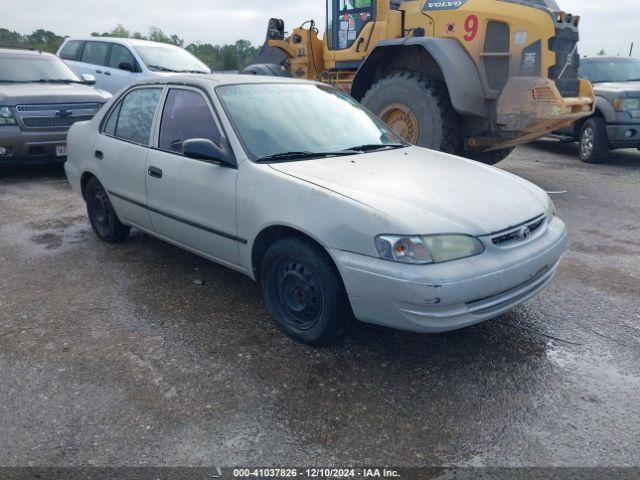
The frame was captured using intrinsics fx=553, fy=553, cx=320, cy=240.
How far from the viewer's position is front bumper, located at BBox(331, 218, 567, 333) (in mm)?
2688

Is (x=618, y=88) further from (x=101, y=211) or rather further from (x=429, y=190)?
(x=101, y=211)

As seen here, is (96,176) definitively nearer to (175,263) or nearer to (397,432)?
(175,263)

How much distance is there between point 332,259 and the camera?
2.96 metres

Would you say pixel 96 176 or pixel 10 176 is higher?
pixel 96 176

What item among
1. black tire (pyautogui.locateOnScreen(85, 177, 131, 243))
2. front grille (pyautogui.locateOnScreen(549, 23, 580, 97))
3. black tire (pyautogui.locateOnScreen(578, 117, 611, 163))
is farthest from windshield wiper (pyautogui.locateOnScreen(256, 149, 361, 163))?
black tire (pyautogui.locateOnScreen(578, 117, 611, 163))

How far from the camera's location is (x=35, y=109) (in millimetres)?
7320

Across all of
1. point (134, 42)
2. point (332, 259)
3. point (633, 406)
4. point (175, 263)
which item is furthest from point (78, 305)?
point (134, 42)

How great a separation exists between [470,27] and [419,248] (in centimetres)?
495

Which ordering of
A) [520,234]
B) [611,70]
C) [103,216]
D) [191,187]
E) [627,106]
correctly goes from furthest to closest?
[611,70] < [627,106] < [103,216] < [191,187] < [520,234]

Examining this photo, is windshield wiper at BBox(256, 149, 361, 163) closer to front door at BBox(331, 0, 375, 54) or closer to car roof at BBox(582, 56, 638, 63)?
front door at BBox(331, 0, 375, 54)

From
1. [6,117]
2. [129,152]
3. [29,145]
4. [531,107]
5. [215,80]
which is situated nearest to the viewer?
[215,80]

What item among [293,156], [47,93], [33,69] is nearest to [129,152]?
[293,156]

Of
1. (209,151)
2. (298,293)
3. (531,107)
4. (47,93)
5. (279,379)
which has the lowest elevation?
(279,379)

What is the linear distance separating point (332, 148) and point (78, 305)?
204cm
